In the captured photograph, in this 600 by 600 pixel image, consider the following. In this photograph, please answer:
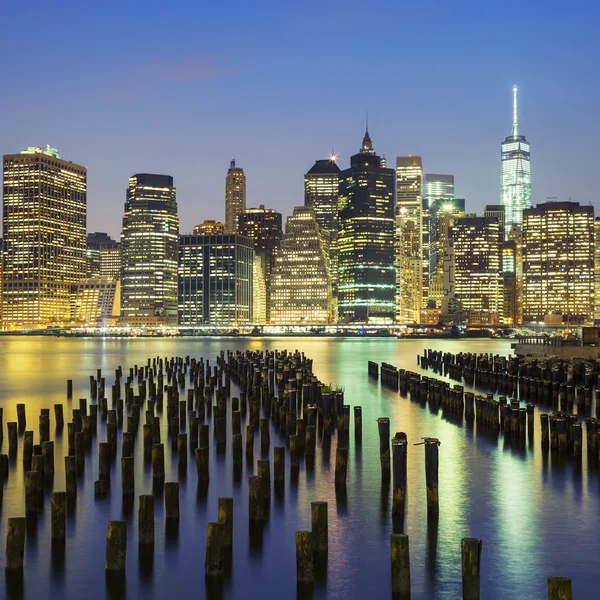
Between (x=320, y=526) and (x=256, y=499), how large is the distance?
3993 mm

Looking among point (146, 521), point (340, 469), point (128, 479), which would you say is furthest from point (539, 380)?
point (146, 521)

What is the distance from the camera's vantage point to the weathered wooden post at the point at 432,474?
22641mm

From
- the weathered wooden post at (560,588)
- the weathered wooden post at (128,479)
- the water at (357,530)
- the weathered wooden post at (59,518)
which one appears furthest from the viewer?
the weathered wooden post at (128,479)

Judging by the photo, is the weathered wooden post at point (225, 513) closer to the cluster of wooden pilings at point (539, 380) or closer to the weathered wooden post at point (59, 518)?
the weathered wooden post at point (59, 518)

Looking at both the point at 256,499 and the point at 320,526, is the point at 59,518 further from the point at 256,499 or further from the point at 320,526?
the point at 320,526

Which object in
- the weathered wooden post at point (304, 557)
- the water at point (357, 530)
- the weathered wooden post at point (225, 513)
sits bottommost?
the water at point (357, 530)

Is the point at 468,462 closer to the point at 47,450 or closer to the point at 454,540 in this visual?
the point at 454,540

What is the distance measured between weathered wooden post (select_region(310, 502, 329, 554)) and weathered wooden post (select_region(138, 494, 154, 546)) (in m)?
3.76

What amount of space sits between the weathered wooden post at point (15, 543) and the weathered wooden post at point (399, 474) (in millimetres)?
10037

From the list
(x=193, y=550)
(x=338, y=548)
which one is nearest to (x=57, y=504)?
(x=193, y=550)

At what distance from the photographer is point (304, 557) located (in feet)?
56.9

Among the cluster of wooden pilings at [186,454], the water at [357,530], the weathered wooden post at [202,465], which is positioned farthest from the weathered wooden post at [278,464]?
the weathered wooden post at [202,465]

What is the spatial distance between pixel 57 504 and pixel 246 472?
992cm

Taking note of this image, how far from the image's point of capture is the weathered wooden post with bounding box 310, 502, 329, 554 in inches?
718
